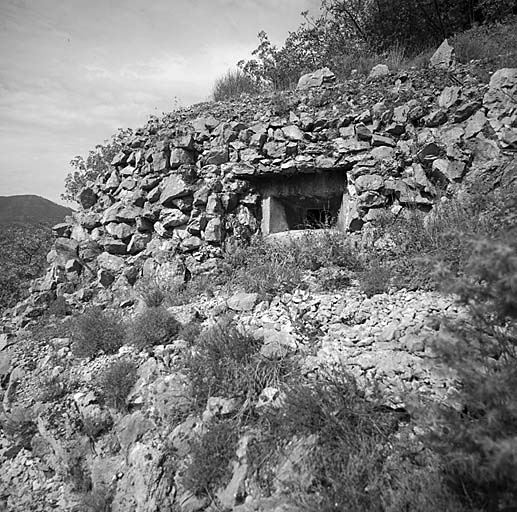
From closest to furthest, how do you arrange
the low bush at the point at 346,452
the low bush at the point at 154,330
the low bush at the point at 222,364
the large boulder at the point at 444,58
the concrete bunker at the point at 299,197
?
the low bush at the point at 346,452 → the low bush at the point at 222,364 → the low bush at the point at 154,330 → the concrete bunker at the point at 299,197 → the large boulder at the point at 444,58

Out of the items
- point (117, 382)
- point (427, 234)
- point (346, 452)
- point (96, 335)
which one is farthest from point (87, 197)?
point (346, 452)

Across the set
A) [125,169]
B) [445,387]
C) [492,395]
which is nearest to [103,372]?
[445,387]

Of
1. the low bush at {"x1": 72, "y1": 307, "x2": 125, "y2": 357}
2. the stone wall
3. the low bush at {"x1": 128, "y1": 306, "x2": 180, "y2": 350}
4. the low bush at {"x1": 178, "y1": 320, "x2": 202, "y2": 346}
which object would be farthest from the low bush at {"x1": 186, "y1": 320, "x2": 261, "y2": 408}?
the stone wall

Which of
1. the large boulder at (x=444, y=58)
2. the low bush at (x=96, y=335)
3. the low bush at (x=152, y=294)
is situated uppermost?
the large boulder at (x=444, y=58)

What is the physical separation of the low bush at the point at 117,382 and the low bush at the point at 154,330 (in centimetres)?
36

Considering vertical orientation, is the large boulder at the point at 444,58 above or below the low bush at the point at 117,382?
above

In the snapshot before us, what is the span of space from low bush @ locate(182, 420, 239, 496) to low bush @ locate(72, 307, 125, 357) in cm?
226

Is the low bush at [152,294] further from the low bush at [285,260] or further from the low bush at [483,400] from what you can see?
the low bush at [483,400]

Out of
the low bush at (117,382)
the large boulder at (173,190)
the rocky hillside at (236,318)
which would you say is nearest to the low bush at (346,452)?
the rocky hillside at (236,318)

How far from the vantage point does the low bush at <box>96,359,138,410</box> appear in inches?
152

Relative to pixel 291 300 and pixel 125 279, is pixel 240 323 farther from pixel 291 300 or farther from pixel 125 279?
pixel 125 279

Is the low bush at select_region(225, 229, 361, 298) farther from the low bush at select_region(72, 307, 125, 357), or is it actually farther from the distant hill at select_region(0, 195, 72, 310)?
the distant hill at select_region(0, 195, 72, 310)

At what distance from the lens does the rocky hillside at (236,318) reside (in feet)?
9.25

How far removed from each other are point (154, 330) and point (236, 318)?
109 centimetres
